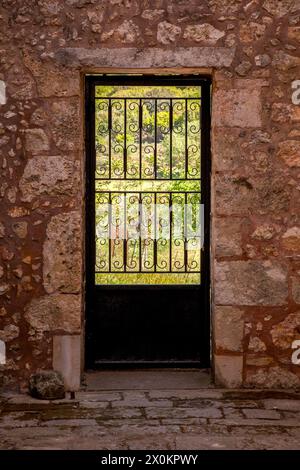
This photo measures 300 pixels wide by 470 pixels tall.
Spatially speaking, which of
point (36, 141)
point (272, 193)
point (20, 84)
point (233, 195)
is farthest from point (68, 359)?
point (20, 84)

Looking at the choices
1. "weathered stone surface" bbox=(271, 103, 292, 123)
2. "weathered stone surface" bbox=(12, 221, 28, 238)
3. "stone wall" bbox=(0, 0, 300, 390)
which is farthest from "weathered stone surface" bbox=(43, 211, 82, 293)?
"weathered stone surface" bbox=(271, 103, 292, 123)

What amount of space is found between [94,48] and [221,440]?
2957mm

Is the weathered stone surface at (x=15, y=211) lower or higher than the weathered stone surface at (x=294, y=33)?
lower

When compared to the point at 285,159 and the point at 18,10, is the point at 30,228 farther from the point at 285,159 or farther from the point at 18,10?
the point at 285,159

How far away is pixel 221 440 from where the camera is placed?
13.0 ft

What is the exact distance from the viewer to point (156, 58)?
4.92m

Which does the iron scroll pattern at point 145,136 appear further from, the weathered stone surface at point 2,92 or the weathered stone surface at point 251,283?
the weathered stone surface at point 251,283

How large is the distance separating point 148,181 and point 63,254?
0.95 metres

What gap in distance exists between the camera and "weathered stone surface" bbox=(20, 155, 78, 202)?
4.95 metres

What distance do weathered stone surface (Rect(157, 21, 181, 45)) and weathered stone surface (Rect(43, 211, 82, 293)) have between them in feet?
4.85

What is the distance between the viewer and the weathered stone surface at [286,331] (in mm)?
4988

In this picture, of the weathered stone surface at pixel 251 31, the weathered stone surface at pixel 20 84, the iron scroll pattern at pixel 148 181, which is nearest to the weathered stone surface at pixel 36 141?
the weathered stone surface at pixel 20 84

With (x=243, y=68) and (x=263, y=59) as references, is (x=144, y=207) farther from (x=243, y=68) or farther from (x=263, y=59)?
(x=263, y=59)

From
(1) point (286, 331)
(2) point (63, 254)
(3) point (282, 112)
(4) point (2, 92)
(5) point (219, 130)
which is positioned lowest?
(1) point (286, 331)
